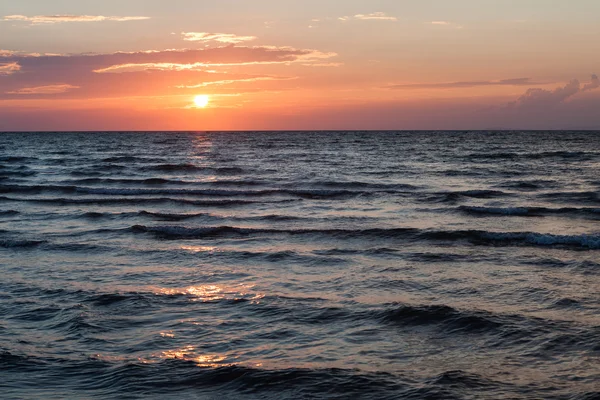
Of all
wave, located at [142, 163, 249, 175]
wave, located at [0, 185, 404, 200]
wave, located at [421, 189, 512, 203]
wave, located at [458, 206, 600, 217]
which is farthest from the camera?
wave, located at [142, 163, 249, 175]

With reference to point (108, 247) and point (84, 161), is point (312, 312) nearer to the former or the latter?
Result: point (108, 247)

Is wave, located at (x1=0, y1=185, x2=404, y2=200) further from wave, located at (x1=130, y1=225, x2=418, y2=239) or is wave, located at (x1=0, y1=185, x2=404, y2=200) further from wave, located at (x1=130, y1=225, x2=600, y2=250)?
wave, located at (x1=130, y1=225, x2=600, y2=250)

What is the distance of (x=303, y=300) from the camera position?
11.2m

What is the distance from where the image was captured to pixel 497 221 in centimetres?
2127

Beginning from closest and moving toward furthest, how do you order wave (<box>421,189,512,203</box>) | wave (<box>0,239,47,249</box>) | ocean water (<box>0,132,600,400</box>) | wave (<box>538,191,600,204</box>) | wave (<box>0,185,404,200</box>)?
1. ocean water (<box>0,132,600,400</box>)
2. wave (<box>0,239,47,249</box>)
3. wave (<box>538,191,600,204</box>)
4. wave (<box>421,189,512,203</box>)
5. wave (<box>0,185,404,200</box>)

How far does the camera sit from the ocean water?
7.74 metres

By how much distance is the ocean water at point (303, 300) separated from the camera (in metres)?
7.74

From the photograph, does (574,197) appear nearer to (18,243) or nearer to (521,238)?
(521,238)

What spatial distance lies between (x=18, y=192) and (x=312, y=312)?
27.6m

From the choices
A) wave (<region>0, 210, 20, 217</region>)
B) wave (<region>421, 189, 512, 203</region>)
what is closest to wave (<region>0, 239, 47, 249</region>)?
wave (<region>0, 210, 20, 217</region>)

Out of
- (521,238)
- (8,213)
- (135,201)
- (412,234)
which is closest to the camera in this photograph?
(521,238)

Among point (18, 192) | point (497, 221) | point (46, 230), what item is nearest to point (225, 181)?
point (18, 192)

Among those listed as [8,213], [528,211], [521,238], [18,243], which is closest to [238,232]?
[18,243]

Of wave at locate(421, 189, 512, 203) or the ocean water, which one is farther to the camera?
wave at locate(421, 189, 512, 203)
